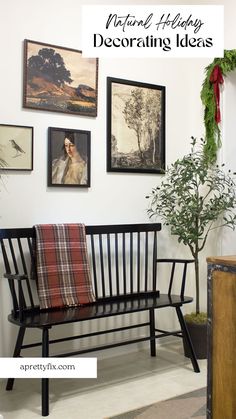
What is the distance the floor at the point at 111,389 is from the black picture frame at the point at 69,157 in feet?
4.28

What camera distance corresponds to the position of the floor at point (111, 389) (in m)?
2.59

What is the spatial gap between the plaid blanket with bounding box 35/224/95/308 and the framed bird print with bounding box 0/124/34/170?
17.2 inches

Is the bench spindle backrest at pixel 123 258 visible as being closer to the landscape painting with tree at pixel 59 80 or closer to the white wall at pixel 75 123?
the white wall at pixel 75 123

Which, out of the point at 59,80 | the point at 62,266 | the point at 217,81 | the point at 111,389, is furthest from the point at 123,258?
the point at 217,81

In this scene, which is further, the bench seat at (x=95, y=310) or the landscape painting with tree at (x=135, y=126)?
the landscape painting with tree at (x=135, y=126)

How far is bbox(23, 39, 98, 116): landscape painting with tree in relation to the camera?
3.17 m

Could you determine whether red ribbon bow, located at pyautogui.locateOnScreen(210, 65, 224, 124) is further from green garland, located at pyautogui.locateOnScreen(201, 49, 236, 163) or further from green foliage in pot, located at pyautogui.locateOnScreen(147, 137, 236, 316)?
green foliage in pot, located at pyautogui.locateOnScreen(147, 137, 236, 316)

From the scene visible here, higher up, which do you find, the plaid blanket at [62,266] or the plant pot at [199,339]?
the plaid blanket at [62,266]

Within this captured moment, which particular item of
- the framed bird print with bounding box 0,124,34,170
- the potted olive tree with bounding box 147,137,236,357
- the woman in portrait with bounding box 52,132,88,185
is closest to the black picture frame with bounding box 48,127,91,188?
the woman in portrait with bounding box 52,132,88,185

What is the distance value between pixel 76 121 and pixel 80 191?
19.7 inches

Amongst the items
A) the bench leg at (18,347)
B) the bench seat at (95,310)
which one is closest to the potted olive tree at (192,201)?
the bench seat at (95,310)

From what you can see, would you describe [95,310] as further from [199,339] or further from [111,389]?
[199,339]

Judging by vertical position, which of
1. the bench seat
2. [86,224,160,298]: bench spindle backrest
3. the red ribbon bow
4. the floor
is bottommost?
the floor

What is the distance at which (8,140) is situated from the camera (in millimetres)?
3070
